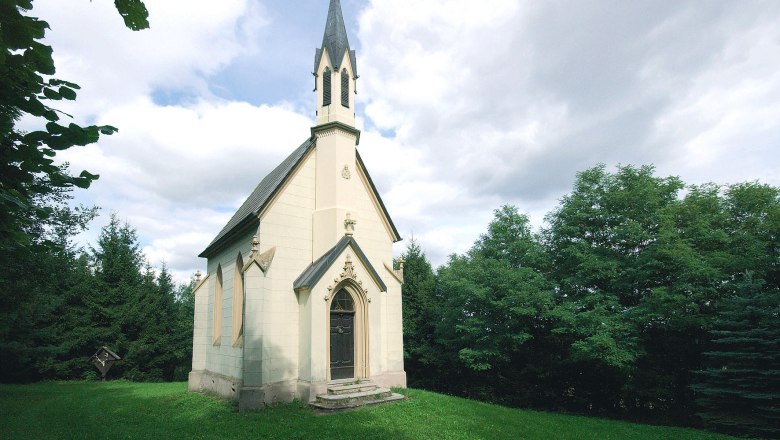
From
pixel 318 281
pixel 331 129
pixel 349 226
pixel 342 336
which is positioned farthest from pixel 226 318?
pixel 331 129

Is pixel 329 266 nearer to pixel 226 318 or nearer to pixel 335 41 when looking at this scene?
pixel 226 318

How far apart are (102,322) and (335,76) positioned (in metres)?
25.8

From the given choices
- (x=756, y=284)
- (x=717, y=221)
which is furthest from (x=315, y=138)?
(x=717, y=221)

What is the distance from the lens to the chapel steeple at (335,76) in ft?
56.2

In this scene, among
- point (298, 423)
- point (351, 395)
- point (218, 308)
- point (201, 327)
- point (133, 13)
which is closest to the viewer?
point (133, 13)

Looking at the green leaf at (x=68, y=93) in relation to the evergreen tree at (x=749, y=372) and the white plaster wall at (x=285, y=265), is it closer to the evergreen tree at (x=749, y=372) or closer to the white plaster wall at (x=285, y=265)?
the white plaster wall at (x=285, y=265)

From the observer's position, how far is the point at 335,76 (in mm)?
17203

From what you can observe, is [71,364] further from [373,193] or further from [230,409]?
[373,193]

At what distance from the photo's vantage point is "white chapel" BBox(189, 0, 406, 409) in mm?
13953

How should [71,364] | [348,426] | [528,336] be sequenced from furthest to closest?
[71,364] → [528,336] → [348,426]

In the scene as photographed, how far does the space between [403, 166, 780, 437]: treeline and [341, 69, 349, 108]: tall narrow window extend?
10.3 meters

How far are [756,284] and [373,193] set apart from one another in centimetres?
1346

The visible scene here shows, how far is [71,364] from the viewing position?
28.7m

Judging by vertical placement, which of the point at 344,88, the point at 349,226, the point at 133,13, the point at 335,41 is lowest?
the point at 133,13
